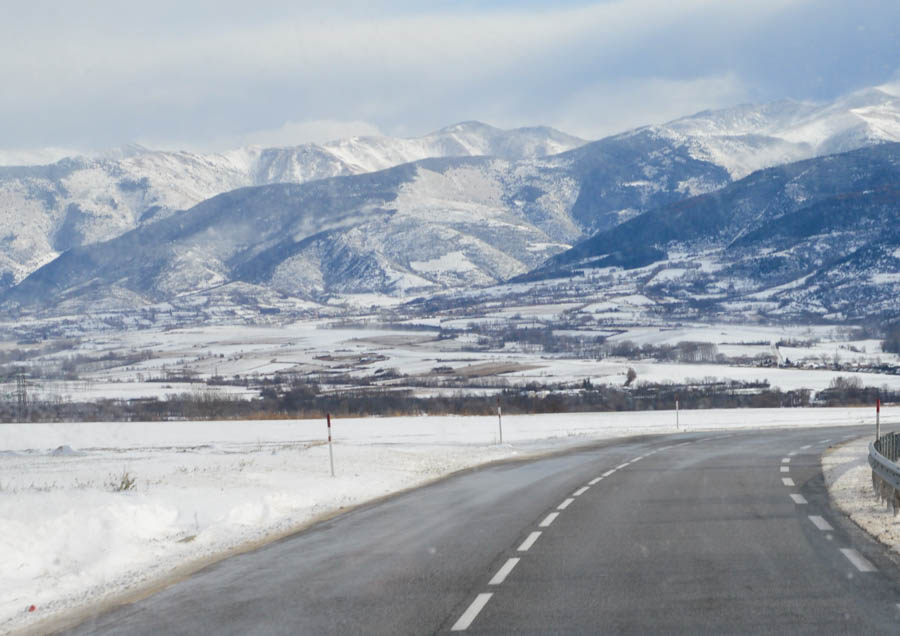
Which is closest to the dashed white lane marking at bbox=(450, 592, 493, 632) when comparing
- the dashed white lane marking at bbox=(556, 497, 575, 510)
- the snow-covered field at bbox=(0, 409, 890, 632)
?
the snow-covered field at bbox=(0, 409, 890, 632)

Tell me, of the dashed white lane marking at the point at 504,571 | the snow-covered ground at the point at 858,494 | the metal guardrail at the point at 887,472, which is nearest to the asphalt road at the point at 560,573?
the dashed white lane marking at the point at 504,571

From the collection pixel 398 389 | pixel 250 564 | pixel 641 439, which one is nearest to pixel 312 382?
pixel 398 389

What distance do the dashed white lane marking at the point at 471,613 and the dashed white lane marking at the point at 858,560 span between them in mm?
4347

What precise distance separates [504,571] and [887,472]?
757 cm

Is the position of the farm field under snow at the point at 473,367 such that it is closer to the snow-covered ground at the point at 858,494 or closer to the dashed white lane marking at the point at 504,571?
the snow-covered ground at the point at 858,494

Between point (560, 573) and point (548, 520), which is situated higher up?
point (560, 573)

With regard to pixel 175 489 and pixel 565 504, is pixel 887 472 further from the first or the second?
pixel 175 489

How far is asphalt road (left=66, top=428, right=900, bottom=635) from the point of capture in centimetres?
970

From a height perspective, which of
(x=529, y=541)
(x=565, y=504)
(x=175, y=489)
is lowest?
(x=565, y=504)

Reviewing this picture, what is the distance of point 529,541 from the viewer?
14.4m

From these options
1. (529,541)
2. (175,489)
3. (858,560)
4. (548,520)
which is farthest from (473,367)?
(858,560)

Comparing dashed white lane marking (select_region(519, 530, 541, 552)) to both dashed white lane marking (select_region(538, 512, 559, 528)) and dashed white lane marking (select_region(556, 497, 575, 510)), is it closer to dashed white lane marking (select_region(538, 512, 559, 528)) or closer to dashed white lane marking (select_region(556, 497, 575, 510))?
dashed white lane marking (select_region(538, 512, 559, 528))

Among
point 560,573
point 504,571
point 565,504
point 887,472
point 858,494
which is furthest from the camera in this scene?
point 565,504

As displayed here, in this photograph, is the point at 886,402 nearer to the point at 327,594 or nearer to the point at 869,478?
the point at 869,478
